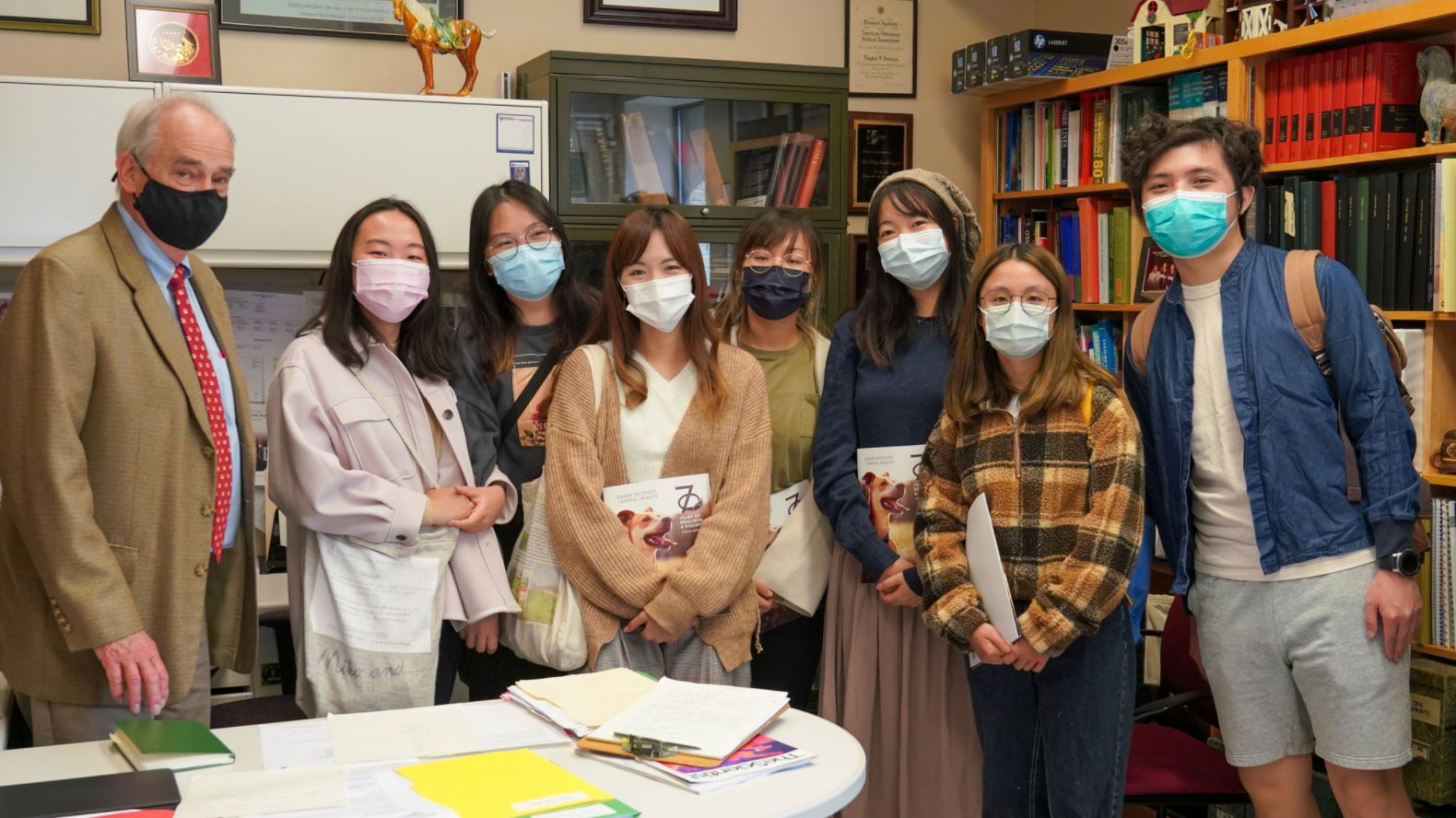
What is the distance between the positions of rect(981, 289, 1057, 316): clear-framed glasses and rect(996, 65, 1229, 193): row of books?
1556 mm

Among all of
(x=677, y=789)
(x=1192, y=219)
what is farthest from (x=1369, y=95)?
(x=677, y=789)

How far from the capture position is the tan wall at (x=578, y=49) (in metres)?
3.36

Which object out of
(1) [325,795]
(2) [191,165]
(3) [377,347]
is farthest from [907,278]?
(1) [325,795]

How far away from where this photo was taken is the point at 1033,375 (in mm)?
2203

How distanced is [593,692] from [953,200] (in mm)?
1232

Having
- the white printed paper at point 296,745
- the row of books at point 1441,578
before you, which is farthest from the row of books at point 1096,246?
the white printed paper at point 296,745

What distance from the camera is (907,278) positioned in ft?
7.97

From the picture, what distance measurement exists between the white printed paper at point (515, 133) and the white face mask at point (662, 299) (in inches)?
42.9

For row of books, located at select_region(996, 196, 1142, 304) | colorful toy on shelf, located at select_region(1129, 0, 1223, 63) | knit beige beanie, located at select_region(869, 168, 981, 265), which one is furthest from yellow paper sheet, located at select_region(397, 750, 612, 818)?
colorful toy on shelf, located at select_region(1129, 0, 1223, 63)

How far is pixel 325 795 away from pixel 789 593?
1.17 m

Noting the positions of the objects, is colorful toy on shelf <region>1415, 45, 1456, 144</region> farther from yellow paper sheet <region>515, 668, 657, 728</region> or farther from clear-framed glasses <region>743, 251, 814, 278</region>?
yellow paper sheet <region>515, 668, 657, 728</region>

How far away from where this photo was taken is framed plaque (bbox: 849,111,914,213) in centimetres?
418

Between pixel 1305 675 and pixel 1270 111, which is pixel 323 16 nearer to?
pixel 1270 111

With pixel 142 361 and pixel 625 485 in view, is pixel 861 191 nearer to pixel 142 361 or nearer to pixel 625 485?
pixel 625 485
